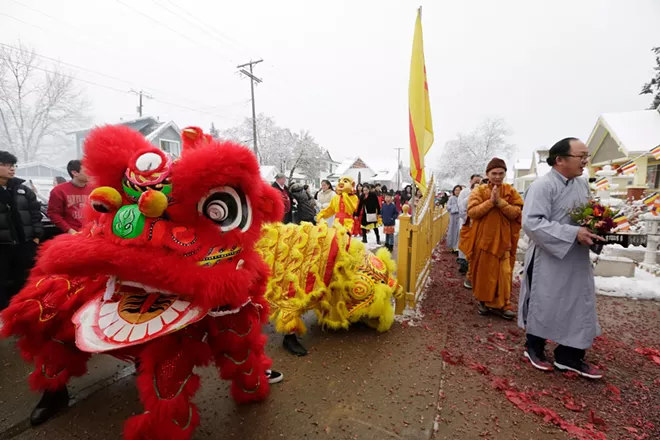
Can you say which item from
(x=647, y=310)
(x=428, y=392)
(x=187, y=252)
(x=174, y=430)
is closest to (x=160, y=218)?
(x=187, y=252)

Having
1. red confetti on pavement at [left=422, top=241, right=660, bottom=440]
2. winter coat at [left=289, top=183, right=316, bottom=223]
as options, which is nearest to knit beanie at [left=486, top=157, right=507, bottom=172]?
red confetti on pavement at [left=422, top=241, right=660, bottom=440]

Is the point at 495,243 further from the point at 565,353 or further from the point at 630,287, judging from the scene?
the point at 630,287

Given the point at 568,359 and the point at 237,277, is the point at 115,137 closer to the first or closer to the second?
the point at 237,277

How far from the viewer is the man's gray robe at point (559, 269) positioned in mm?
2404

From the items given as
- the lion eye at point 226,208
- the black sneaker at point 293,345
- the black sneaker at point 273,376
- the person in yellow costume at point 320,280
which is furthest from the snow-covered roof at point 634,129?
the lion eye at point 226,208

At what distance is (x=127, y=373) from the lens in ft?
7.75

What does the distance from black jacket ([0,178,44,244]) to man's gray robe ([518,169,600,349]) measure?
466 cm

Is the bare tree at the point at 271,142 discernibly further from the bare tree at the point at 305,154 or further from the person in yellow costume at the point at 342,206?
the person in yellow costume at the point at 342,206

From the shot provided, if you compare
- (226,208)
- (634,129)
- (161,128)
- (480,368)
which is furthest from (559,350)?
(161,128)

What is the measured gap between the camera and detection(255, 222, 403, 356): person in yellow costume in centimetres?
247

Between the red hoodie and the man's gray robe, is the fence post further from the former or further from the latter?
the red hoodie

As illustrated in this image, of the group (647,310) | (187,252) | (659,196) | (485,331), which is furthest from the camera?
(659,196)

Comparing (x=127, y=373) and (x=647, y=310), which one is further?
(x=647, y=310)

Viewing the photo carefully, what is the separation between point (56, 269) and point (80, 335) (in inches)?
12.7
